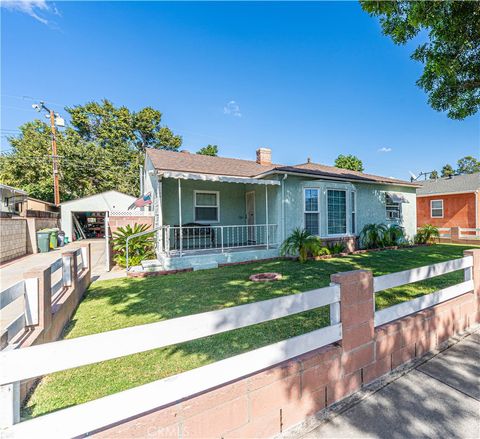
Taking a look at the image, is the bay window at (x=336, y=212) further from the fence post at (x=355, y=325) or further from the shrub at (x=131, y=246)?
the fence post at (x=355, y=325)

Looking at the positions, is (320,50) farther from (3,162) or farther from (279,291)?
(3,162)

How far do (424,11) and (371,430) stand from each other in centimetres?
709

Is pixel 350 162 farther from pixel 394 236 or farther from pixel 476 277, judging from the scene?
pixel 476 277

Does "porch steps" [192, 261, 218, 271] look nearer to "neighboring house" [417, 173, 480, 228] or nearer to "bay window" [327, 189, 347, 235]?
"bay window" [327, 189, 347, 235]

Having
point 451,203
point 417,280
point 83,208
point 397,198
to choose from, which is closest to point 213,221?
point 417,280

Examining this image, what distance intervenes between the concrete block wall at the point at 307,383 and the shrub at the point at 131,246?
8286 mm

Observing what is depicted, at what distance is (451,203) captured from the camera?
63.3 ft

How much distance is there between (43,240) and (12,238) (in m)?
1.97

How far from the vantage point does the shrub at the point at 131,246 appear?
9.25 m

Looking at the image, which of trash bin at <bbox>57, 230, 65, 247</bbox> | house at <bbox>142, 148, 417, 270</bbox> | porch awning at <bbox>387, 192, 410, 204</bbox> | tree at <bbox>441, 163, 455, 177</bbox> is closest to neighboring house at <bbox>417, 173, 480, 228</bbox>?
porch awning at <bbox>387, 192, 410, 204</bbox>

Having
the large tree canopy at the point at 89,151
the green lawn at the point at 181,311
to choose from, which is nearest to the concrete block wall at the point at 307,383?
the green lawn at the point at 181,311

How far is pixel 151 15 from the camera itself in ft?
34.6

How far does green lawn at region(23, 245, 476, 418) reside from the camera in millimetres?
2688

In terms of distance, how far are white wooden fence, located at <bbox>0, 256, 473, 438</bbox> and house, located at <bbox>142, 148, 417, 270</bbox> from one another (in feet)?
22.0
